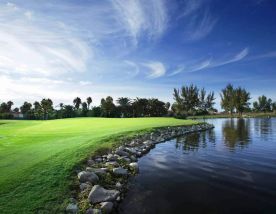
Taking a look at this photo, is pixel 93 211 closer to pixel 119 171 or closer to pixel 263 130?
pixel 119 171

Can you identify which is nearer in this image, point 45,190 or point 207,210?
point 207,210

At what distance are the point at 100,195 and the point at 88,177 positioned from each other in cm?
187

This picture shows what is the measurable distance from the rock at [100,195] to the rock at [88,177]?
119 centimetres

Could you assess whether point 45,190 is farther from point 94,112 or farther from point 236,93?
point 236,93

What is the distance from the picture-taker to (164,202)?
10.5 meters

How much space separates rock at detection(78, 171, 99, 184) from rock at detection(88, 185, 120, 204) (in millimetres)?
1194

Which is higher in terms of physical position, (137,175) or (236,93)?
(236,93)

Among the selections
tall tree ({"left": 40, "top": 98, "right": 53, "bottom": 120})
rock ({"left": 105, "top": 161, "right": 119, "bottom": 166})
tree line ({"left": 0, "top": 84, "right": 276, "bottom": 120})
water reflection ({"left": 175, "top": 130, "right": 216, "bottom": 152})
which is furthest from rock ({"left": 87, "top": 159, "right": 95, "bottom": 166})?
tall tree ({"left": 40, "top": 98, "right": 53, "bottom": 120})

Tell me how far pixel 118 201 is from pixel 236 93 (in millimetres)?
140126

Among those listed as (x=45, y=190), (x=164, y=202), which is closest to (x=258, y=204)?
(x=164, y=202)

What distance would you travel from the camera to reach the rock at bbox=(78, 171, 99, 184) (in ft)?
39.0

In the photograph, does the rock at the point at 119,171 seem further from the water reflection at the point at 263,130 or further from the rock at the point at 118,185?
the water reflection at the point at 263,130

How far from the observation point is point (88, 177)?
39.5 ft

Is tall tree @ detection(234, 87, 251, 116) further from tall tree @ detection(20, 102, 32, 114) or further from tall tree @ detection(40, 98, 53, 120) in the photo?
tall tree @ detection(20, 102, 32, 114)
